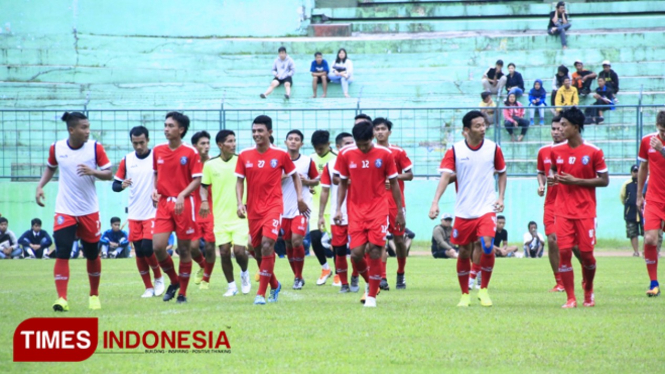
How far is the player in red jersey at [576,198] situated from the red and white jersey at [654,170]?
1.69m

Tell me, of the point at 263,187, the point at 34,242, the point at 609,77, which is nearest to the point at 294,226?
the point at 263,187

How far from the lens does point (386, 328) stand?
946 cm

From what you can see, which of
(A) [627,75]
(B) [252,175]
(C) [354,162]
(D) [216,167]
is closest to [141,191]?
(D) [216,167]

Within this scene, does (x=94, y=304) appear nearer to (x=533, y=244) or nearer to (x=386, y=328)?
(x=386, y=328)

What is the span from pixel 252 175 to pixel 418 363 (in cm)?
485

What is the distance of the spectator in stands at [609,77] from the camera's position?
27.5 metres

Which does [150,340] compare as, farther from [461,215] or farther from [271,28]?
[271,28]

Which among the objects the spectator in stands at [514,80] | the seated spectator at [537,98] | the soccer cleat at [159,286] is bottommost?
the soccer cleat at [159,286]

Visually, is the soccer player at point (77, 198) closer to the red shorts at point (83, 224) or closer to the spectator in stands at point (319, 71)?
the red shorts at point (83, 224)

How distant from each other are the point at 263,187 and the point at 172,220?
1.26 m

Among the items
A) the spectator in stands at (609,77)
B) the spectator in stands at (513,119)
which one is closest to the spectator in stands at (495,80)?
the spectator in stands at (513,119)

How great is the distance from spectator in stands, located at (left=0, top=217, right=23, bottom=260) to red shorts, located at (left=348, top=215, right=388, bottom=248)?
16.0 m

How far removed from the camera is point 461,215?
11.2 metres

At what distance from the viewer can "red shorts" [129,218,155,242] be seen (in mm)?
13289
